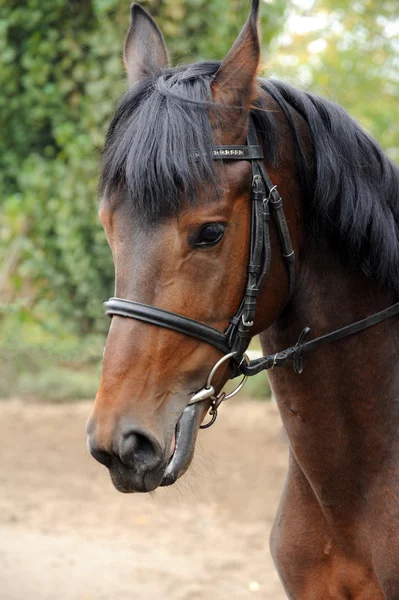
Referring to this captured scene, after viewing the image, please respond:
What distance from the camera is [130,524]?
611cm

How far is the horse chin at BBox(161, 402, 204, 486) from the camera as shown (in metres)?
2.11

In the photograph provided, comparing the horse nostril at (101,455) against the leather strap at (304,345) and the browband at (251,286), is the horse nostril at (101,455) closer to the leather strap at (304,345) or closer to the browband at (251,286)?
the browband at (251,286)

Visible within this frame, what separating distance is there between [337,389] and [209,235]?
0.73 meters

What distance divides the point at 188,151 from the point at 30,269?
5.76 metres

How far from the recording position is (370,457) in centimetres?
249

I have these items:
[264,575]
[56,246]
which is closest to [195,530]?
[264,575]

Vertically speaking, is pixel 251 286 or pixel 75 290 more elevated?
pixel 251 286

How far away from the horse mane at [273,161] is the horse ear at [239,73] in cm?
5

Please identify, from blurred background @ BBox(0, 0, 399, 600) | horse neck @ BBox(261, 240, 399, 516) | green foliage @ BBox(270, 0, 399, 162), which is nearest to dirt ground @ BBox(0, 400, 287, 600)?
blurred background @ BBox(0, 0, 399, 600)

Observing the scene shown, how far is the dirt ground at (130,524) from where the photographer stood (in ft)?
16.1

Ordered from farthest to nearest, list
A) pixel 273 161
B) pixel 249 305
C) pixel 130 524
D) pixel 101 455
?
1. pixel 130 524
2. pixel 273 161
3. pixel 249 305
4. pixel 101 455

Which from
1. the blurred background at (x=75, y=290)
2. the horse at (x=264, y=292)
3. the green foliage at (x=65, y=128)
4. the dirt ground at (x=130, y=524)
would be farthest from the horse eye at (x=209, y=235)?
the green foliage at (x=65, y=128)

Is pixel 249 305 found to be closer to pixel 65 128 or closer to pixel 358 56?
pixel 65 128

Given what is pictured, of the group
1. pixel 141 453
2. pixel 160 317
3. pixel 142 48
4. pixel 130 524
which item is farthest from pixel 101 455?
pixel 130 524
